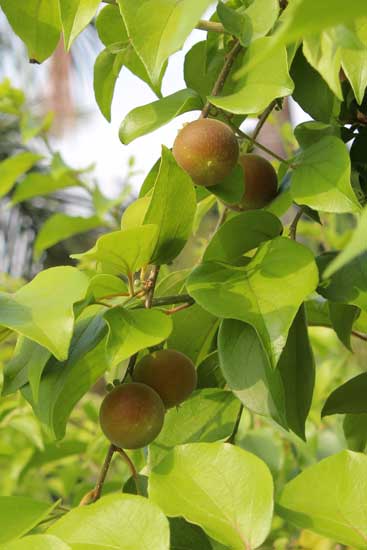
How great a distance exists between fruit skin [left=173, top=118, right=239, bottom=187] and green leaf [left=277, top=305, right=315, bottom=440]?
10cm

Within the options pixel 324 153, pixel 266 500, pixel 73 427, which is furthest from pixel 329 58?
pixel 73 427

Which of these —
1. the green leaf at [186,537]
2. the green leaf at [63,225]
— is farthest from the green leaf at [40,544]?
the green leaf at [63,225]

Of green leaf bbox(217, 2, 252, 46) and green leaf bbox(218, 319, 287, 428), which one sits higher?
green leaf bbox(217, 2, 252, 46)

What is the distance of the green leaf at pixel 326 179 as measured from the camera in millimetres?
481

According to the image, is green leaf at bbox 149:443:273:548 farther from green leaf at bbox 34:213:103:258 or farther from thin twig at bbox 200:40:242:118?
green leaf at bbox 34:213:103:258

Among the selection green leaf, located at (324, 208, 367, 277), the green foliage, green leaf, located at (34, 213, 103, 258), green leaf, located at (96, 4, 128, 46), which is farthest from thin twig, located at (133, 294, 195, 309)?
green leaf, located at (34, 213, 103, 258)

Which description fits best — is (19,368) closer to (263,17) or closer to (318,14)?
(263,17)

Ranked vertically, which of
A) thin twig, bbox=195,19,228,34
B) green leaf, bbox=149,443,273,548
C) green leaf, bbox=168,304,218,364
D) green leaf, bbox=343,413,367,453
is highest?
thin twig, bbox=195,19,228,34

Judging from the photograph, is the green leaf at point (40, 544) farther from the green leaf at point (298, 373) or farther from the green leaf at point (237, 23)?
the green leaf at point (237, 23)

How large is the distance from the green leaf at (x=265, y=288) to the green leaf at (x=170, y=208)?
3 centimetres

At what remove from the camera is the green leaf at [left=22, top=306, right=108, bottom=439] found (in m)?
0.50

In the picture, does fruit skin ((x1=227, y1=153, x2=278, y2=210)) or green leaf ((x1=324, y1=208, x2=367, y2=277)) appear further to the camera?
fruit skin ((x1=227, y1=153, x2=278, y2=210))

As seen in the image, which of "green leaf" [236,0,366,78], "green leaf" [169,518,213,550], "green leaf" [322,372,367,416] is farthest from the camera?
"green leaf" [322,372,367,416]

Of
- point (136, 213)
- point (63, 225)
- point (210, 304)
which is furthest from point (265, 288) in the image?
point (63, 225)
